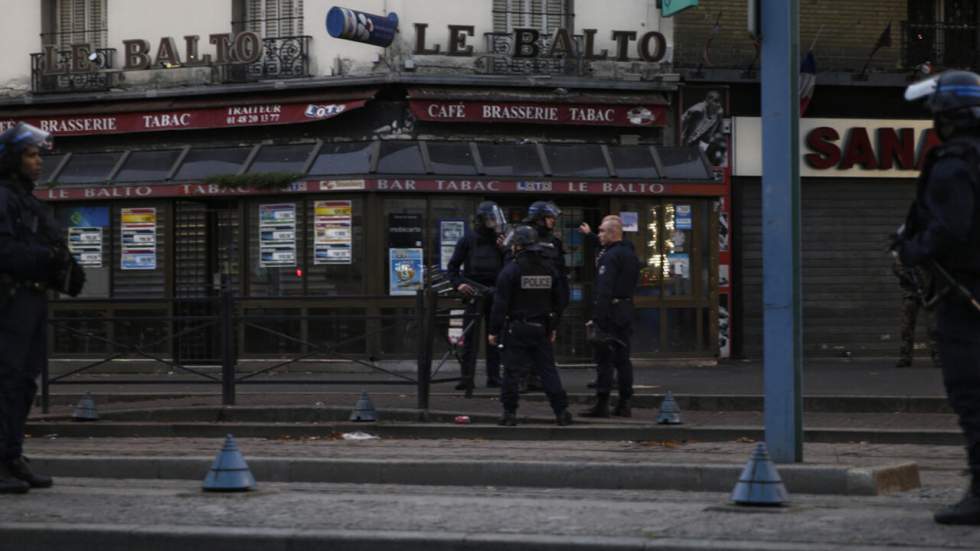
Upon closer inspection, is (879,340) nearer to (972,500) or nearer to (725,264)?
(725,264)

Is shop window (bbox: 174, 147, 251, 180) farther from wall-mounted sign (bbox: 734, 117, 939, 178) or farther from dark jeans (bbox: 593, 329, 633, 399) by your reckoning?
dark jeans (bbox: 593, 329, 633, 399)

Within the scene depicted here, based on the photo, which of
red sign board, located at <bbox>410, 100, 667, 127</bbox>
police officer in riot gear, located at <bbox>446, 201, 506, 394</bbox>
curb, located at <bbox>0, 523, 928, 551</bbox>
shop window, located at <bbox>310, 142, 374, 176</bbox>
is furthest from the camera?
red sign board, located at <bbox>410, 100, 667, 127</bbox>

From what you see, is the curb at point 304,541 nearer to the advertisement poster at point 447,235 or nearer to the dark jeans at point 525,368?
the dark jeans at point 525,368

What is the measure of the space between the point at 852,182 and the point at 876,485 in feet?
50.5

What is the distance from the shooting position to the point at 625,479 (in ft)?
29.6

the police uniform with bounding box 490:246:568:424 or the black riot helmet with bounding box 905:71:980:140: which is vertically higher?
the black riot helmet with bounding box 905:71:980:140

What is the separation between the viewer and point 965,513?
21.6ft

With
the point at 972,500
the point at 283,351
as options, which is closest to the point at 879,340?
the point at 283,351

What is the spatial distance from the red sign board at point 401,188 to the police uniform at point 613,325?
7171 mm

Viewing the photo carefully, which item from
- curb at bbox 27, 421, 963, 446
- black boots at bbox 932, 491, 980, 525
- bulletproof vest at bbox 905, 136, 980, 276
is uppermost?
bulletproof vest at bbox 905, 136, 980, 276

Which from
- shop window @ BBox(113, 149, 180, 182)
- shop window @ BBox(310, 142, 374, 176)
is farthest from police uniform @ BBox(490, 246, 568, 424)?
shop window @ BBox(113, 149, 180, 182)

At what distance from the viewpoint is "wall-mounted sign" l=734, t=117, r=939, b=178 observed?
22844 mm

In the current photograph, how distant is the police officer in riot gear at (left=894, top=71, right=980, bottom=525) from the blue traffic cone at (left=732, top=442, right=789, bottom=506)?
806 mm

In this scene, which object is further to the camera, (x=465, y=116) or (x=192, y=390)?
(x=465, y=116)
